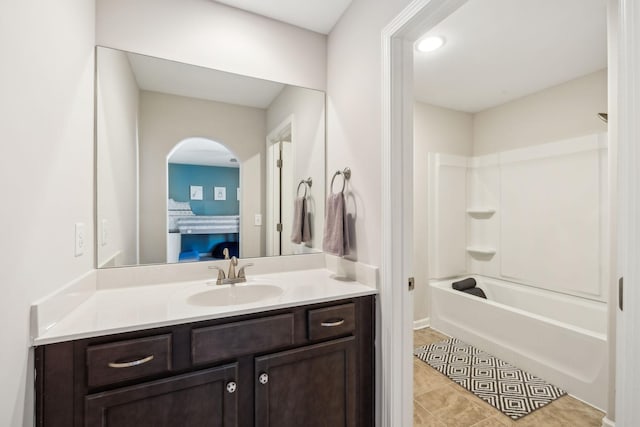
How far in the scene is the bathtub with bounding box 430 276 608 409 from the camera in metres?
1.83

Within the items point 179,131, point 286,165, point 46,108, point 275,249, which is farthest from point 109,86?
point 275,249

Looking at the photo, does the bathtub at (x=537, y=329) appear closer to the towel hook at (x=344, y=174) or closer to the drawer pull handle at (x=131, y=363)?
the towel hook at (x=344, y=174)

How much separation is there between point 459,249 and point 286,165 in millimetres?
2470

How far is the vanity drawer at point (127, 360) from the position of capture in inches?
35.2

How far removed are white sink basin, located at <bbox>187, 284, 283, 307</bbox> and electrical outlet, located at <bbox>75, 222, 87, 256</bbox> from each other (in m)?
0.52

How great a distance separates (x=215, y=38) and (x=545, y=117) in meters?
3.02

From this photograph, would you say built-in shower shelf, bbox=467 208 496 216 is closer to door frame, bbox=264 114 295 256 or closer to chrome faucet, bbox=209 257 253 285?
door frame, bbox=264 114 295 256

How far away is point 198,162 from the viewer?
1.61 metres

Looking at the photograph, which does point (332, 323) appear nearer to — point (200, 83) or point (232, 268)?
point (232, 268)

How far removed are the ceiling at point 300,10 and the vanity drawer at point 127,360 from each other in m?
1.72

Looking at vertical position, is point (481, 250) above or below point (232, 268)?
below

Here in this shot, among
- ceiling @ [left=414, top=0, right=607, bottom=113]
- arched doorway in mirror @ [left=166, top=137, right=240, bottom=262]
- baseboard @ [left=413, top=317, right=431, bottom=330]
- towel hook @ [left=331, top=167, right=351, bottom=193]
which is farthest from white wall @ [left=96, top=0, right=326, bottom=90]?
baseboard @ [left=413, top=317, right=431, bottom=330]

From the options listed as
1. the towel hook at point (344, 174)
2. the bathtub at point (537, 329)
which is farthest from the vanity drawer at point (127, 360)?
the bathtub at point (537, 329)

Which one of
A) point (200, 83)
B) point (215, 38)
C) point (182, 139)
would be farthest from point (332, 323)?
point (215, 38)
